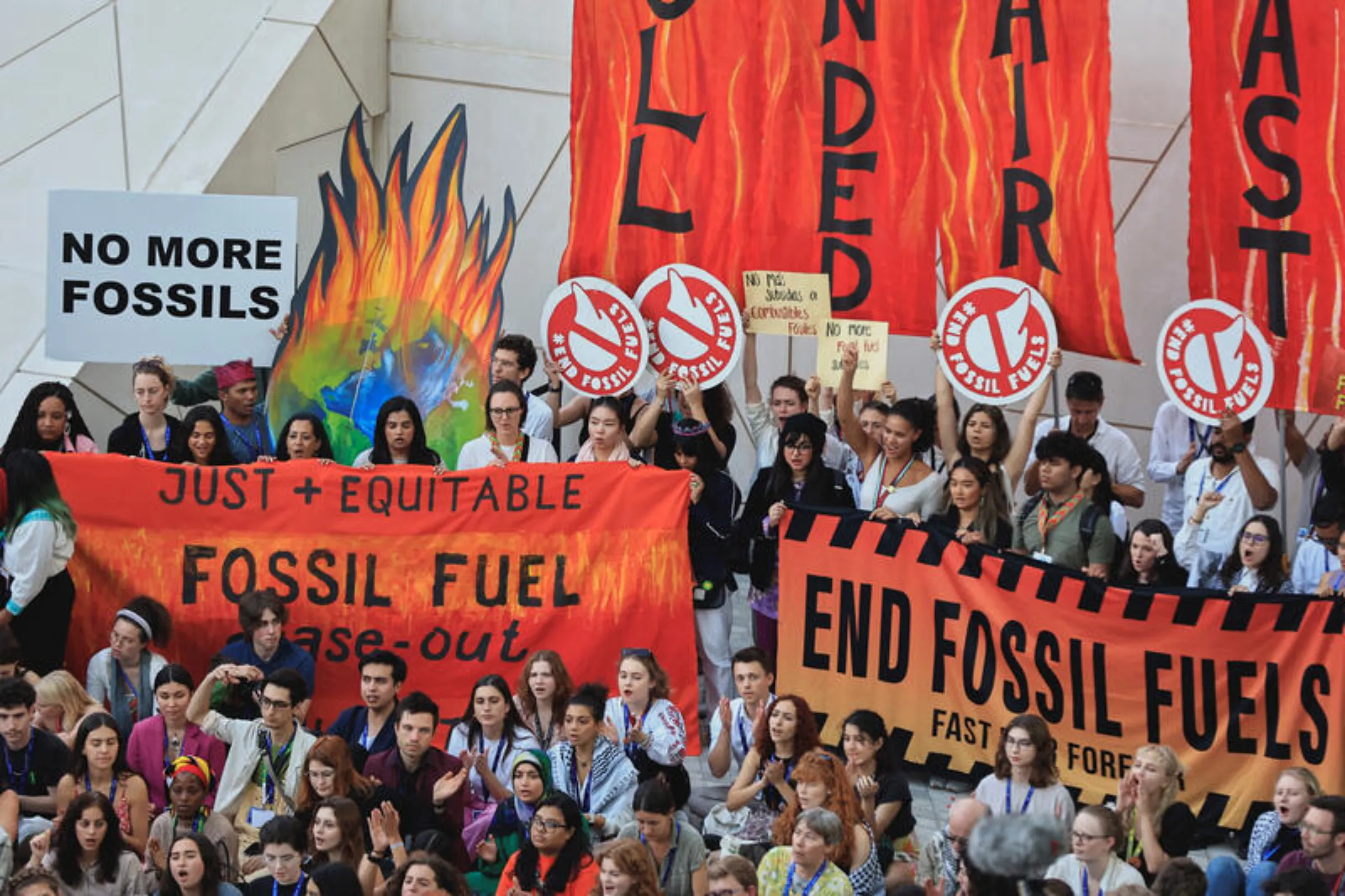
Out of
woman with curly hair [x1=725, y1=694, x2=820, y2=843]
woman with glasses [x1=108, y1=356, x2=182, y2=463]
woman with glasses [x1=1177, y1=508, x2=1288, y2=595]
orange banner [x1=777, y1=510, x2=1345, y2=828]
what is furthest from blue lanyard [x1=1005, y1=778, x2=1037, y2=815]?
woman with glasses [x1=108, y1=356, x2=182, y2=463]

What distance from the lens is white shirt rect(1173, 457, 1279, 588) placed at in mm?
11656

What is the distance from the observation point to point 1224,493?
11.8 metres

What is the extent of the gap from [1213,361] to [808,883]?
13.5ft

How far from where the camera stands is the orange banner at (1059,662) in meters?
10.6

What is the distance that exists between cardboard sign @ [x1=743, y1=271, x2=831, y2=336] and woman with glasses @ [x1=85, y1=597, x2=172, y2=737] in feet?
11.9

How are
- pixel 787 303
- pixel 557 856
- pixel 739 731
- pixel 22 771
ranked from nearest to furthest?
pixel 557 856, pixel 22 771, pixel 739 731, pixel 787 303

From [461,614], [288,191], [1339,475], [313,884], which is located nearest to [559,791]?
[313,884]

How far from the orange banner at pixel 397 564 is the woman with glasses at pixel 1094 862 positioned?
2.66m

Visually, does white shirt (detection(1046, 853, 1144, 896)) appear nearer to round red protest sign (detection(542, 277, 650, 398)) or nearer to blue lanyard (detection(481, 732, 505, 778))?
blue lanyard (detection(481, 732, 505, 778))

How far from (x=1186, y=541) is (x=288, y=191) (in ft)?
22.0

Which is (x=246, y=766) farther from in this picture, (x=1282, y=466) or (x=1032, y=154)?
(x=1282, y=466)

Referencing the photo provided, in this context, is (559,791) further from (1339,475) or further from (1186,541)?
(1339,475)

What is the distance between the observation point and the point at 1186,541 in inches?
461

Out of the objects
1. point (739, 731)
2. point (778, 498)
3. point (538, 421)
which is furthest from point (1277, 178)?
point (739, 731)
